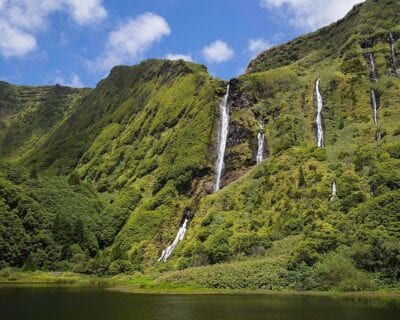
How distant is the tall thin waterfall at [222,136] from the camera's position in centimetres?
15545

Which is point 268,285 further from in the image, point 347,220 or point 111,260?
point 111,260

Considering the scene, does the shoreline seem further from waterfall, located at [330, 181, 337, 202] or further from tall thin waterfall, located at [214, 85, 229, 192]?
tall thin waterfall, located at [214, 85, 229, 192]

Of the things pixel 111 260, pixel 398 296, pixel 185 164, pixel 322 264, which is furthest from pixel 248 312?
pixel 185 164

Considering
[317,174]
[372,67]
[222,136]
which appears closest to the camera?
[317,174]

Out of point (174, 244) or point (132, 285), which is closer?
point (132, 285)

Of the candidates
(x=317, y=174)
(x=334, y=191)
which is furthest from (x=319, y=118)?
(x=334, y=191)

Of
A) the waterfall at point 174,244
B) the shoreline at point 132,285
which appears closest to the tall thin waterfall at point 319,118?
the waterfall at point 174,244

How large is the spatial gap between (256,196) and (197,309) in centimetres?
7151

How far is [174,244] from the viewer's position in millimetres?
134375

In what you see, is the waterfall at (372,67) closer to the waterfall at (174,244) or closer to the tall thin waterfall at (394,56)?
the tall thin waterfall at (394,56)

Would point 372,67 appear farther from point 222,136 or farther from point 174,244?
point 174,244

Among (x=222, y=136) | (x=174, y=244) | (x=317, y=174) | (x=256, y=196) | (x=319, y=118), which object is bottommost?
(x=174, y=244)

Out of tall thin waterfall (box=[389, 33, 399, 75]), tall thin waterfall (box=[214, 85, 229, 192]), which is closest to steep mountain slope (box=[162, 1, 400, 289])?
tall thin waterfall (box=[389, 33, 399, 75])

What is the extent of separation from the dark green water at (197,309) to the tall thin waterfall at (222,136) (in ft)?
281
